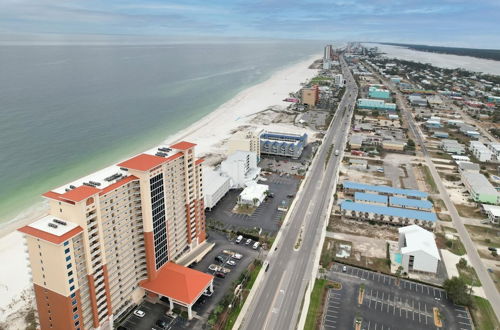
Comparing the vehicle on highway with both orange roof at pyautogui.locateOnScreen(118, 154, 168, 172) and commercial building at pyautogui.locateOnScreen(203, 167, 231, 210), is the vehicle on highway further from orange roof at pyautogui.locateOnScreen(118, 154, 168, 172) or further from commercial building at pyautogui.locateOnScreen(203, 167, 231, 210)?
commercial building at pyautogui.locateOnScreen(203, 167, 231, 210)

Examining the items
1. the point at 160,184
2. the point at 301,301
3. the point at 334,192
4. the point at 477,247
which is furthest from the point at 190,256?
the point at 477,247

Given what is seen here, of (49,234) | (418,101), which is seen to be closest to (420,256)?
(49,234)

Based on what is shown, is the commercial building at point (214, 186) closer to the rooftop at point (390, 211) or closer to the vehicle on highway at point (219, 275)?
the vehicle on highway at point (219, 275)

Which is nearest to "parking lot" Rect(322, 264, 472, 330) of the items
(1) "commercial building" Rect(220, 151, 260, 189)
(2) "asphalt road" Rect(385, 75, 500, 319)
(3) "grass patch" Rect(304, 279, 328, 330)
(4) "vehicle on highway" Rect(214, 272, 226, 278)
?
(3) "grass patch" Rect(304, 279, 328, 330)

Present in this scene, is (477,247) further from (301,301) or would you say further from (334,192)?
(301,301)

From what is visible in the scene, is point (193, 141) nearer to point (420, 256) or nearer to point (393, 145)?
point (393, 145)

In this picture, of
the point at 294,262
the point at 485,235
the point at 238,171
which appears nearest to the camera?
the point at 294,262
